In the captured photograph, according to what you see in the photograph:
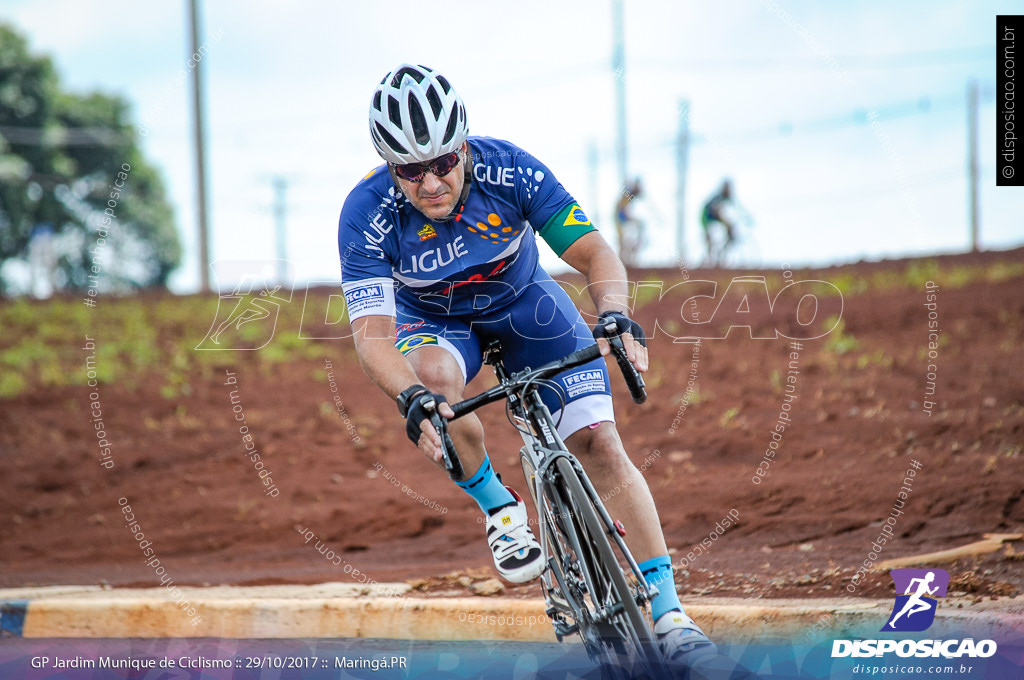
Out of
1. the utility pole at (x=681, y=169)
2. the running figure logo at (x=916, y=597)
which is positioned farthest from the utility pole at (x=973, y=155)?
the running figure logo at (x=916, y=597)

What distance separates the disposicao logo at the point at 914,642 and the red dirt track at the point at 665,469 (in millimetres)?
352

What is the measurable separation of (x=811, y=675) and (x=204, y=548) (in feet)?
15.6

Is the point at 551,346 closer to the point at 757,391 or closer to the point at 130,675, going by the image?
the point at 130,675

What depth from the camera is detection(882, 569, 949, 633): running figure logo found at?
3.90m

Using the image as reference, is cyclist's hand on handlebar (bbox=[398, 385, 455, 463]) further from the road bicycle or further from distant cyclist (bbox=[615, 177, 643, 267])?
distant cyclist (bbox=[615, 177, 643, 267])

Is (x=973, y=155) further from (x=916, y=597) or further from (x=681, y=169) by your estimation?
(x=916, y=597)

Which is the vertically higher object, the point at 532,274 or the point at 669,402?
the point at 532,274

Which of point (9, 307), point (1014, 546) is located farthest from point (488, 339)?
point (9, 307)

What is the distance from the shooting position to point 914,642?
12.5ft

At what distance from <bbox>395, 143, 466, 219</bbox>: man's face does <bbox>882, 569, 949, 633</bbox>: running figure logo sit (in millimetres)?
2564

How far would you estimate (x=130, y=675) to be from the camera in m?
4.23

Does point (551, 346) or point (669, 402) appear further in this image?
point (669, 402)

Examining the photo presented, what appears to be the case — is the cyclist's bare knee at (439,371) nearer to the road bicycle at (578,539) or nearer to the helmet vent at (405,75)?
the road bicycle at (578,539)

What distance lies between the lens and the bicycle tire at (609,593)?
3146mm
